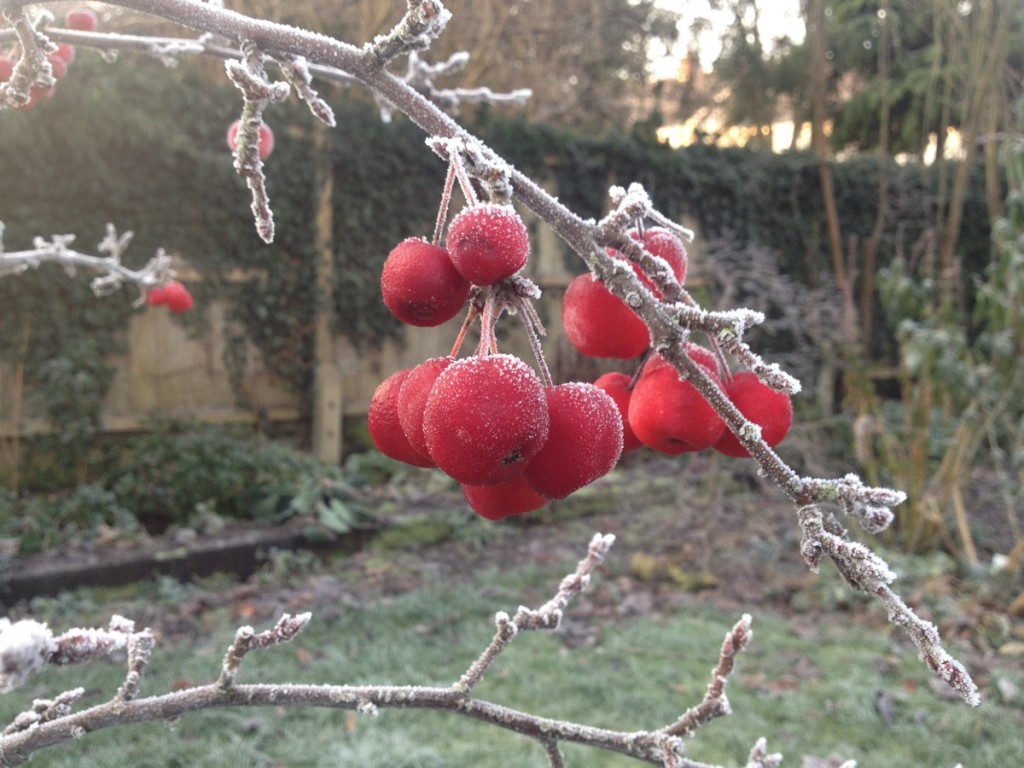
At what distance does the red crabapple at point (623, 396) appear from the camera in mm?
692

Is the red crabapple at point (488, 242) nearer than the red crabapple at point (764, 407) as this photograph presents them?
Yes

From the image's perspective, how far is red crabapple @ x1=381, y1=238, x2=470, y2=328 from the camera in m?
0.54

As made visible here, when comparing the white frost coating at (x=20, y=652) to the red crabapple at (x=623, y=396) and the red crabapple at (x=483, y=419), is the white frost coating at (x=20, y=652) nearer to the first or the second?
the red crabapple at (x=483, y=419)

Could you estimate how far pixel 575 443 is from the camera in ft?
1.72

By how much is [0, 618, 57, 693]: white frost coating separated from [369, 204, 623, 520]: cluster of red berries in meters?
0.26

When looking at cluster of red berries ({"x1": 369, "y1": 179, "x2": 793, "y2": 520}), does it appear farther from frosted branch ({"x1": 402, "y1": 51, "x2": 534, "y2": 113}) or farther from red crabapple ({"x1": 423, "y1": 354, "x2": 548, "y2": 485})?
frosted branch ({"x1": 402, "y1": 51, "x2": 534, "y2": 113})

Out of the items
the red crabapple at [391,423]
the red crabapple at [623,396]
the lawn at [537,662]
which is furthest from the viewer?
the lawn at [537,662]

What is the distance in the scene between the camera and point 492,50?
6.35 meters

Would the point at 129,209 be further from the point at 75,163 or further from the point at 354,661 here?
the point at 354,661

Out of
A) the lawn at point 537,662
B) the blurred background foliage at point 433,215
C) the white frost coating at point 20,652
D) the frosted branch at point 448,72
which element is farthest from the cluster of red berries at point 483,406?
the blurred background foliage at point 433,215

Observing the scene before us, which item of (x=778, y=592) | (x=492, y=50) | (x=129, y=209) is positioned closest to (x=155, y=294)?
(x=129, y=209)

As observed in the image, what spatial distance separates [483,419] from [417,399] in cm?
8

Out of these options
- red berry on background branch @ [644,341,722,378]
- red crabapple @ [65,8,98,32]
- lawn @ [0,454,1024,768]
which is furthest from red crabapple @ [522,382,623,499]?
lawn @ [0,454,1024,768]

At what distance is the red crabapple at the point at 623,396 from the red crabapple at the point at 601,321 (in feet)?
0.10
